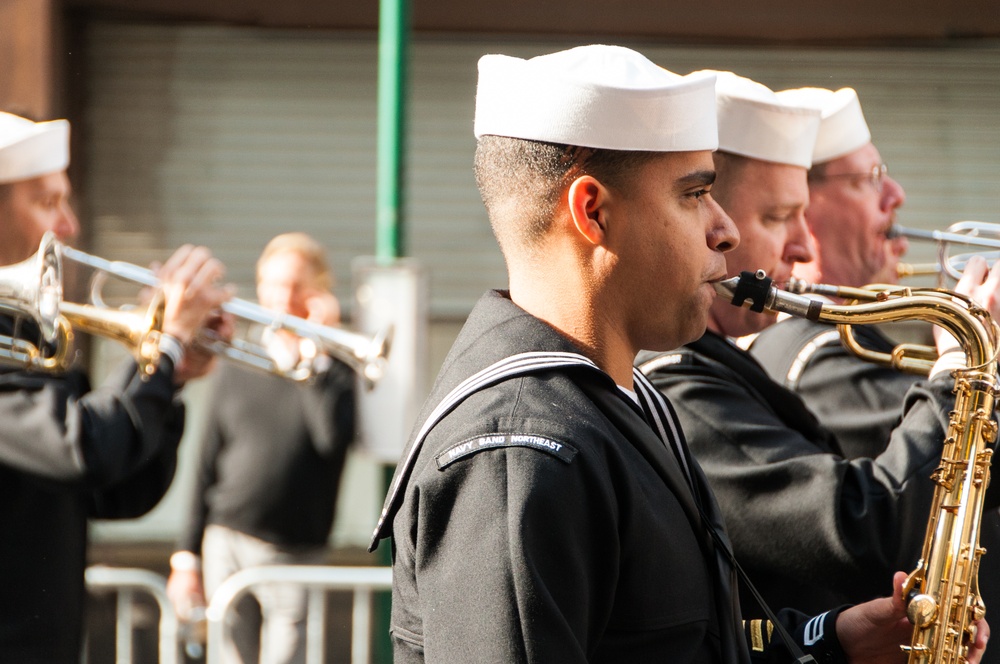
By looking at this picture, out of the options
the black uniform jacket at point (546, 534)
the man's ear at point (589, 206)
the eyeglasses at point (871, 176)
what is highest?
the eyeglasses at point (871, 176)

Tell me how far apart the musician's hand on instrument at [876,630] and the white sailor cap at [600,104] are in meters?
0.88

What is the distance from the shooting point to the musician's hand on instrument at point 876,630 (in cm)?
225

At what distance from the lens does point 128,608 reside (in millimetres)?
5355

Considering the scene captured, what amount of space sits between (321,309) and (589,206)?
387 cm

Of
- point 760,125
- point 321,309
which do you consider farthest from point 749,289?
point 321,309

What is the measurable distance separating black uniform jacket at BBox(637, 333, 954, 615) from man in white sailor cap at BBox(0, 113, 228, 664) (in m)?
1.54

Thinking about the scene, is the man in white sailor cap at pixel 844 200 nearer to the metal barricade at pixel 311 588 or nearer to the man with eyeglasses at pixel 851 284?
the man with eyeglasses at pixel 851 284

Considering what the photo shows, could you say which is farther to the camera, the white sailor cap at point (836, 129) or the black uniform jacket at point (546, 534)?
the white sailor cap at point (836, 129)

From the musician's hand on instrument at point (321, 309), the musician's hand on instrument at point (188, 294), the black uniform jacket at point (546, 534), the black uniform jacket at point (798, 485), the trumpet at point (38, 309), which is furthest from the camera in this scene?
the musician's hand on instrument at point (321, 309)

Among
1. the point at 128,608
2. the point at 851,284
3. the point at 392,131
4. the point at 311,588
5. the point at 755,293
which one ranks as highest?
the point at 392,131

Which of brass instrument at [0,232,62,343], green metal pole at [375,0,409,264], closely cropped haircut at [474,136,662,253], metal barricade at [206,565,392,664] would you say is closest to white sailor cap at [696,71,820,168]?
closely cropped haircut at [474,136,662,253]

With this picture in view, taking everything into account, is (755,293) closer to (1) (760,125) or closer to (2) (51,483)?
(1) (760,125)

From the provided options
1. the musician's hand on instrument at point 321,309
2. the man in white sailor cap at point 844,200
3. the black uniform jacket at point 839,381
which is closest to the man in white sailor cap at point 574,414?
the black uniform jacket at point 839,381

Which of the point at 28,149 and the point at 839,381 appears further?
the point at 28,149
